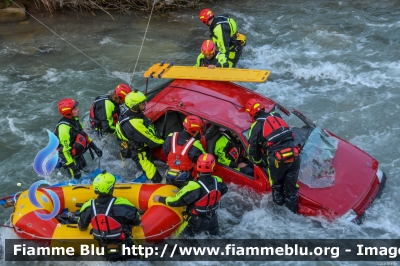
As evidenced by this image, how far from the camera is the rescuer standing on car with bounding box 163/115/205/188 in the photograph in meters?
6.82

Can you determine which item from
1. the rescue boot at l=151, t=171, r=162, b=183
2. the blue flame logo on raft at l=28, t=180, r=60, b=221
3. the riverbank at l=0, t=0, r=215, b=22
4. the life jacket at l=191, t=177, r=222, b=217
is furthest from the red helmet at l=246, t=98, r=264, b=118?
Answer: the riverbank at l=0, t=0, r=215, b=22

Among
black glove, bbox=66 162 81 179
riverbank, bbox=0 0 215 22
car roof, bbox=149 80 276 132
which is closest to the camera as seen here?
car roof, bbox=149 80 276 132

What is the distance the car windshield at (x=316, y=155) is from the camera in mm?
6855

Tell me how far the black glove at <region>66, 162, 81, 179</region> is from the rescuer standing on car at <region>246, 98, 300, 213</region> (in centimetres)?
276

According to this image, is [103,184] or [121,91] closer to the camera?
[103,184]

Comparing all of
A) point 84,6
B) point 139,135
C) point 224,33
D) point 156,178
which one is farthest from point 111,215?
point 84,6

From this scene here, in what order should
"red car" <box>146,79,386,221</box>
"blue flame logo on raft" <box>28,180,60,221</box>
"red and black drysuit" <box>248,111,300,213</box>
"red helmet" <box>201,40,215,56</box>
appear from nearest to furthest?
"blue flame logo on raft" <box>28,180,60,221</box> < "red and black drysuit" <box>248,111,300,213</box> < "red car" <box>146,79,386,221</box> < "red helmet" <box>201,40,215,56</box>

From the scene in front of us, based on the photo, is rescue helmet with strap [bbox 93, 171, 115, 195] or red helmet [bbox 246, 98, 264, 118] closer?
rescue helmet with strap [bbox 93, 171, 115, 195]

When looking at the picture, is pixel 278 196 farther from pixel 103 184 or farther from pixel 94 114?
pixel 94 114

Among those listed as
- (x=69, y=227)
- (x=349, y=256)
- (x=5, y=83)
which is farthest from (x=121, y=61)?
(x=349, y=256)

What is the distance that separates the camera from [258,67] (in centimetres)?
1158

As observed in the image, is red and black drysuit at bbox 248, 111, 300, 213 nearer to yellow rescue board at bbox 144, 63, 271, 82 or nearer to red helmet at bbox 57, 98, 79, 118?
yellow rescue board at bbox 144, 63, 271, 82

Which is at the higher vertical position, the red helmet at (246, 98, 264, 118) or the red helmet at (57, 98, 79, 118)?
the red helmet at (246, 98, 264, 118)

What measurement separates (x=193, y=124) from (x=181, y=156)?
0.47 metres
